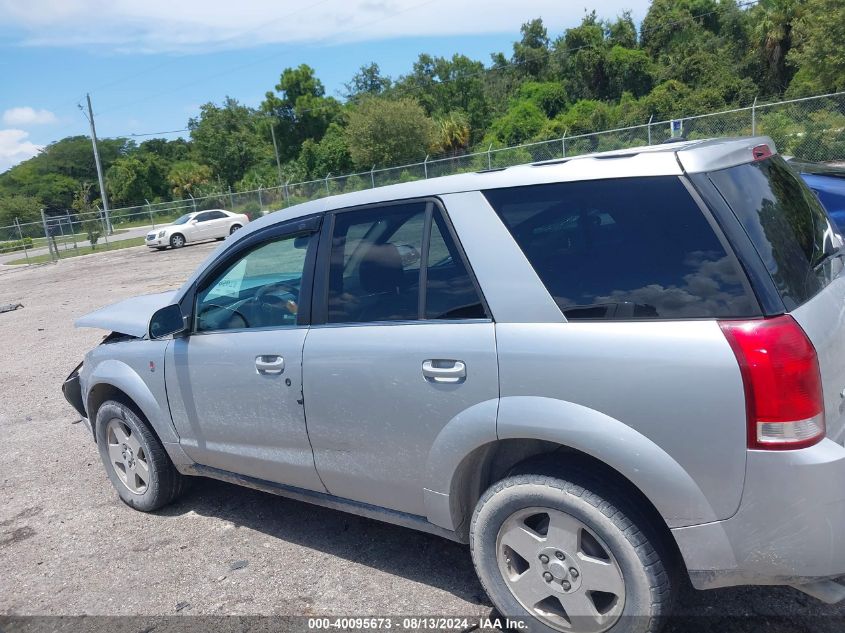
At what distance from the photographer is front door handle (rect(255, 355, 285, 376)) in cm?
348

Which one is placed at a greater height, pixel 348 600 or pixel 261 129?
pixel 261 129

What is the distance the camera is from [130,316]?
461 cm

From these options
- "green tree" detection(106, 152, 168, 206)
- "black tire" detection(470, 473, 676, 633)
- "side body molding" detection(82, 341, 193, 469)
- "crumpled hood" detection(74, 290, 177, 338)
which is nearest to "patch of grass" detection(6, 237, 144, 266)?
"crumpled hood" detection(74, 290, 177, 338)

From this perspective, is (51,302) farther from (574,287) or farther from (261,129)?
(261,129)

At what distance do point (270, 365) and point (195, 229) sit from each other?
2753cm

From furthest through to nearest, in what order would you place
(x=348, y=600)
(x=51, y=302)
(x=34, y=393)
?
(x=51, y=302)
(x=34, y=393)
(x=348, y=600)

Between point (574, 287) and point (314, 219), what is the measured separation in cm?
146

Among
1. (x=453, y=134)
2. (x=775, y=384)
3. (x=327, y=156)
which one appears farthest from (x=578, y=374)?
(x=327, y=156)

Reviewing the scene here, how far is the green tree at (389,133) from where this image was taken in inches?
1992

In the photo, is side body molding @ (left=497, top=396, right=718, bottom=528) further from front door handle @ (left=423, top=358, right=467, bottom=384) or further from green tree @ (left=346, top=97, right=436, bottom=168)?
green tree @ (left=346, top=97, right=436, bottom=168)

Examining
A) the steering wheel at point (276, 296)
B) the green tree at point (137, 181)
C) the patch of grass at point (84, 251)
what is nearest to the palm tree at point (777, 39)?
the patch of grass at point (84, 251)

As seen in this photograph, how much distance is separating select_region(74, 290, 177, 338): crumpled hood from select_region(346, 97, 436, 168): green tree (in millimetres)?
47213

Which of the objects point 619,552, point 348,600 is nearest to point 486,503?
point 619,552

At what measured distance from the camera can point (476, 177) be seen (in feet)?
10.1
